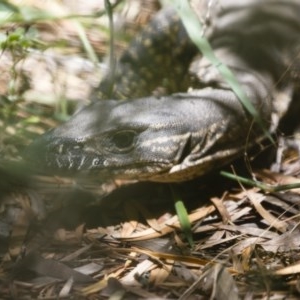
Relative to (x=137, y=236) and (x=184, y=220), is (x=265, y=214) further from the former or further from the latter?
(x=137, y=236)

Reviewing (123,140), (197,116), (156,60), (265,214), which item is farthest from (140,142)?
(156,60)

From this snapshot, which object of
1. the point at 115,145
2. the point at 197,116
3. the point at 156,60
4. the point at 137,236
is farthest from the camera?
the point at 156,60

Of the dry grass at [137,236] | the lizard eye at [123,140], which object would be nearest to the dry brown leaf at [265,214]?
the dry grass at [137,236]

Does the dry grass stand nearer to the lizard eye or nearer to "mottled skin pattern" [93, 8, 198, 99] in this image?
the lizard eye

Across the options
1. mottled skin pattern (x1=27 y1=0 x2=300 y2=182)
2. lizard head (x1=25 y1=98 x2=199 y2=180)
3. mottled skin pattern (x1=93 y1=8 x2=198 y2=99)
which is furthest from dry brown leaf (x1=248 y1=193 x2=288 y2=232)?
mottled skin pattern (x1=93 y1=8 x2=198 y2=99)

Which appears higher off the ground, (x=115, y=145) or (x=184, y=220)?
(x=115, y=145)

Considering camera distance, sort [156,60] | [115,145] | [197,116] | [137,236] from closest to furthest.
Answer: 1. [137,236]
2. [115,145]
3. [197,116]
4. [156,60]

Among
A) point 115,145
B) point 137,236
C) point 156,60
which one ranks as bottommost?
point 137,236

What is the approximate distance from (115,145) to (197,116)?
0.41m

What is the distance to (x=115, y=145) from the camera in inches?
119

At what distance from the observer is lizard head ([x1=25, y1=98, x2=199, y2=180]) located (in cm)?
298

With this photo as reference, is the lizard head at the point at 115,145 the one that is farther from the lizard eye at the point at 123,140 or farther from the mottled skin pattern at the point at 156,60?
the mottled skin pattern at the point at 156,60

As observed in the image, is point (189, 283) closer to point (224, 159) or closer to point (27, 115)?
point (224, 159)

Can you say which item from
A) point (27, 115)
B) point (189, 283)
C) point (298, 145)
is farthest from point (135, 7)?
point (189, 283)
